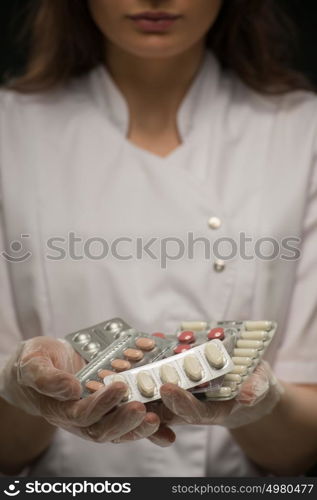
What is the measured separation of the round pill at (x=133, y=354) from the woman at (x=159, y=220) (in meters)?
0.17

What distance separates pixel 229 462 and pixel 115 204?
13.8 inches

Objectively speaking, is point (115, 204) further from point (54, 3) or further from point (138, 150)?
point (54, 3)

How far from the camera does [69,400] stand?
0.79 m

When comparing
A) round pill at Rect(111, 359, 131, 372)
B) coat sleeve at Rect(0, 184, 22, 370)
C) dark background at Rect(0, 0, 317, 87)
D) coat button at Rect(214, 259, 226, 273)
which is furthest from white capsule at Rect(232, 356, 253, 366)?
dark background at Rect(0, 0, 317, 87)

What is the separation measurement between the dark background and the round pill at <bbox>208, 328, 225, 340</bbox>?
61cm

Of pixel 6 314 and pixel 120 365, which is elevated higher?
pixel 120 365

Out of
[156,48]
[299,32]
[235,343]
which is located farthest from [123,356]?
[299,32]

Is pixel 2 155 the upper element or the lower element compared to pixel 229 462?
A: upper

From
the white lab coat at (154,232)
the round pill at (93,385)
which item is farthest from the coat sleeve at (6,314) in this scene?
the round pill at (93,385)

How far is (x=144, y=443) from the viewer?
1.04m

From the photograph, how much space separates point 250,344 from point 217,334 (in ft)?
0.11

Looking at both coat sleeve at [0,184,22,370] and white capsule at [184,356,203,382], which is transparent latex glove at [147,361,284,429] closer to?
white capsule at [184,356,203,382]

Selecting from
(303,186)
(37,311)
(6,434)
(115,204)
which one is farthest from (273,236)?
(6,434)

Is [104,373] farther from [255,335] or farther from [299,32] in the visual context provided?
[299,32]
